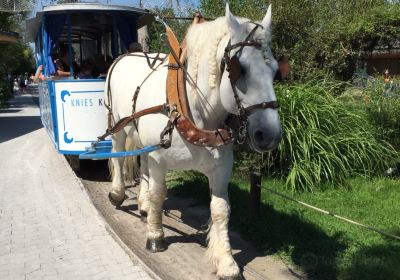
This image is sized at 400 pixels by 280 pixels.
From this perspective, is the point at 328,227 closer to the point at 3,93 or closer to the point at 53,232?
the point at 53,232

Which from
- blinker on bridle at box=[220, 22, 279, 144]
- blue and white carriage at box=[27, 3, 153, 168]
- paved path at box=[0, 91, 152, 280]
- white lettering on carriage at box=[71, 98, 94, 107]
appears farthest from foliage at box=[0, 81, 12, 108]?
blinker on bridle at box=[220, 22, 279, 144]

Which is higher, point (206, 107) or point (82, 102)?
point (206, 107)

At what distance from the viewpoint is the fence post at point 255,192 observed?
5024 millimetres

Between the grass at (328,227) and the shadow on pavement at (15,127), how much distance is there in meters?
8.36

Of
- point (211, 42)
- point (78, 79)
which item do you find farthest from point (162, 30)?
point (211, 42)

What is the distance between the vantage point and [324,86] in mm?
7453

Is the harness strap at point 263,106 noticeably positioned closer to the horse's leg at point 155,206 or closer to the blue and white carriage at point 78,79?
the horse's leg at point 155,206

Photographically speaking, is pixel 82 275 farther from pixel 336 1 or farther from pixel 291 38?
pixel 336 1

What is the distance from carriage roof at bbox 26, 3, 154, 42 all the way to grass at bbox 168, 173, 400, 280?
2.77 m

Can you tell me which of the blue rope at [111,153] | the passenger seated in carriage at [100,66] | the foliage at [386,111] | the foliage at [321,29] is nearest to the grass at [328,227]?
the foliage at [386,111]

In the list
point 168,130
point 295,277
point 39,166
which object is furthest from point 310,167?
point 39,166

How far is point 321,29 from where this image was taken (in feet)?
27.4

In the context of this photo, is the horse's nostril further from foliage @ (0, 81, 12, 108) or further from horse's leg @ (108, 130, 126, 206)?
foliage @ (0, 81, 12, 108)

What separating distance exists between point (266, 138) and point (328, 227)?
7.47ft
